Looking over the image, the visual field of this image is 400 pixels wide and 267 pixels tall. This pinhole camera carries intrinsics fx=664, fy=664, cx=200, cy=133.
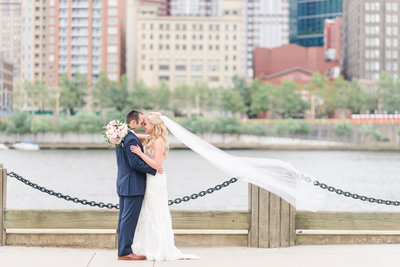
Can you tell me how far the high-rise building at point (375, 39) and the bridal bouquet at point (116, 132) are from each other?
153m

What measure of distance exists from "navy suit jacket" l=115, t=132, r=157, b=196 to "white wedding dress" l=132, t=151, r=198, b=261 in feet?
0.47

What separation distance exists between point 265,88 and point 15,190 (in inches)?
3219

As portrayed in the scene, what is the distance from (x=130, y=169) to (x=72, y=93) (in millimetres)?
122843

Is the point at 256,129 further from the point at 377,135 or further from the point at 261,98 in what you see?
the point at 377,135

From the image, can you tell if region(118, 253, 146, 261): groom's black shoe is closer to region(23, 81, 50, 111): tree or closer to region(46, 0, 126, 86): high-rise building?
region(23, 81, 50, 111): tree

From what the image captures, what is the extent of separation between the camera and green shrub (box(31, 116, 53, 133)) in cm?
11706

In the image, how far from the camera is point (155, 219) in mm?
8367

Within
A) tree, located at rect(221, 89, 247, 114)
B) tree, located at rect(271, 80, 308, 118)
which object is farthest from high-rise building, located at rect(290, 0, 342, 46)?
tree, located at rect(221, 89, 247, 114)

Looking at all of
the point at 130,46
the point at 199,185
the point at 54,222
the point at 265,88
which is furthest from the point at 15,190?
the point at 130,46

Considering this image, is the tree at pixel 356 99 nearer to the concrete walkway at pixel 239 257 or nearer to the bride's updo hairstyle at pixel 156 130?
the concrete walkway at pixel 239 257

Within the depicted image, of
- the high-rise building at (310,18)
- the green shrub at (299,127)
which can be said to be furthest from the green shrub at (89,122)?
the high-rise building at (310,18)

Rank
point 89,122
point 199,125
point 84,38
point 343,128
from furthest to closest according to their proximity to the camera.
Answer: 1. point 84,38
2. point 199,125
3. point 89,122
4. point 343,128

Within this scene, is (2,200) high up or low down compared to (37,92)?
down

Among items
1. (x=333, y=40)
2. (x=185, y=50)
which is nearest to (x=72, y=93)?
(x=185, y=50)
